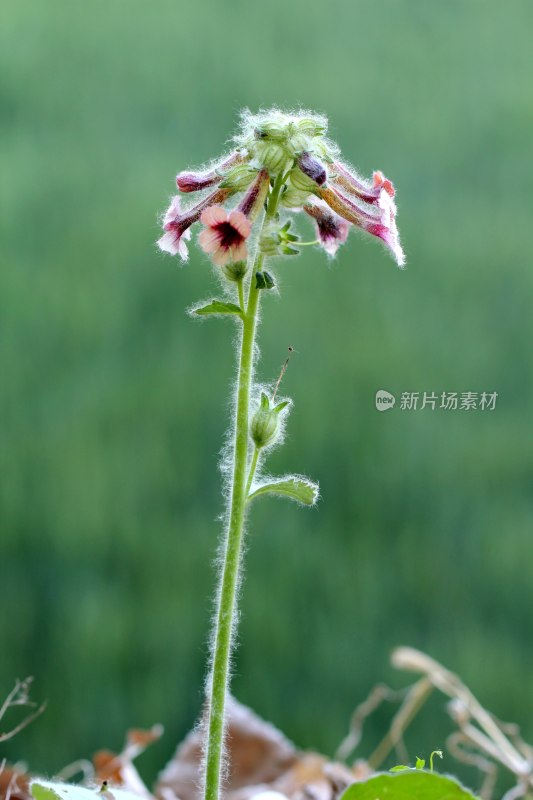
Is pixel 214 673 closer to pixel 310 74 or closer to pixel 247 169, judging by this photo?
pixel 247 169

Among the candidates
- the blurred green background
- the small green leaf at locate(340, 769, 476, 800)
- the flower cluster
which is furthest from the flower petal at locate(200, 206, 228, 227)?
the blurred green background

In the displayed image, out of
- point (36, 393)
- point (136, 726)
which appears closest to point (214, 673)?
point (136, 726)

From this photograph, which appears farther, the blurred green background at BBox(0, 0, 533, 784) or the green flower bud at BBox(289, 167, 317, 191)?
the blurred green background at BBox(0, 0, 533, 784)

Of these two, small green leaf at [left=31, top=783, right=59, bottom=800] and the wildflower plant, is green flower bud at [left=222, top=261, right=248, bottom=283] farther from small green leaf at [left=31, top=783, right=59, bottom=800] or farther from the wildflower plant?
small green leaf at [left=31, top=783, right=59, bottom=800]

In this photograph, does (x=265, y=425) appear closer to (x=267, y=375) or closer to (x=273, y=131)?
(x=273, y=131)

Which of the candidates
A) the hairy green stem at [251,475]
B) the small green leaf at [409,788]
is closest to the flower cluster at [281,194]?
the hairy green stem at [251,475]

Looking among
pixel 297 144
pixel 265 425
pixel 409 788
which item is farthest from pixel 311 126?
pixel 409 788
